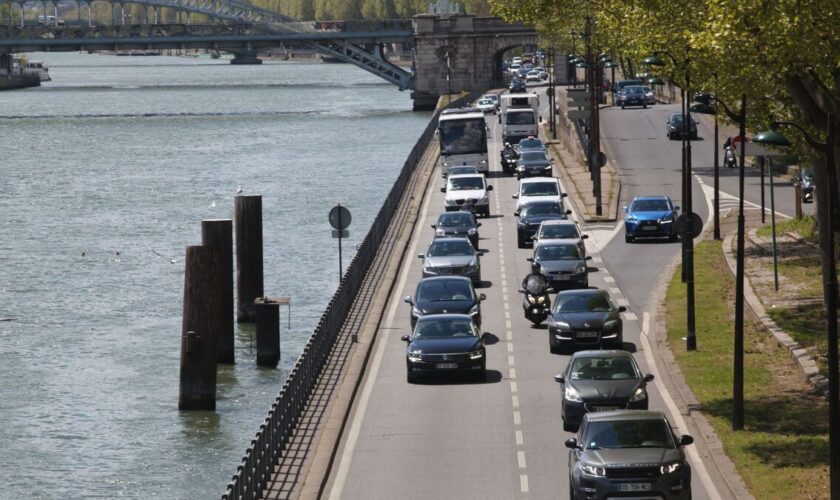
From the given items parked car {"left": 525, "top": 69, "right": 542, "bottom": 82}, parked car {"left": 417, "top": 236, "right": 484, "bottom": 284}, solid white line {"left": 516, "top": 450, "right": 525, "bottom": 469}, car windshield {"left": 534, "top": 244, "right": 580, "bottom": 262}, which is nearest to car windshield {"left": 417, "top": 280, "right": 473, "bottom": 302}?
parked car {"left": 417, "top": 236, "right": 484, "bottom": 284}

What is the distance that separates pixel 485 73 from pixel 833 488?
15724 centimetres

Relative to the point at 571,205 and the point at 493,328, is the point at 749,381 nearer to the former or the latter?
the point at 493,328

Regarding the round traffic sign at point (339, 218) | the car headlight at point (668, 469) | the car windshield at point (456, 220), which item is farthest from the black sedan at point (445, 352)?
the car windshield at point (456, 220)

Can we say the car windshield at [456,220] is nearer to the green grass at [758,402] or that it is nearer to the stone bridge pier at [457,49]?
the green grass at [758,402]

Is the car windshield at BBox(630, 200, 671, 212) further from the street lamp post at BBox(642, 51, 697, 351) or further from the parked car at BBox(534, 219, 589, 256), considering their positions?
the street lamp post at BBox(642, 51, 697, 351)

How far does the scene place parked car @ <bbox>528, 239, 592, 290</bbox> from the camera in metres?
49.6

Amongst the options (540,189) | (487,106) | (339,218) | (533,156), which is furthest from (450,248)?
(487,106)

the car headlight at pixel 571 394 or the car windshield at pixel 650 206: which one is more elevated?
the car windshield at pixel 650 206

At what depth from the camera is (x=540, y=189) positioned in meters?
67.3

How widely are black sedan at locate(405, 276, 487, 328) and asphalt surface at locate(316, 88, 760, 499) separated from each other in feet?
3.04

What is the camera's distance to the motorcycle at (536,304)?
4556 cm

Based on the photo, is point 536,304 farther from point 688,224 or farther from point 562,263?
point 562,263

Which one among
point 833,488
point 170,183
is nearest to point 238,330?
point 833,488

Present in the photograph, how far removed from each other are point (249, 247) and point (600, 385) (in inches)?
894
